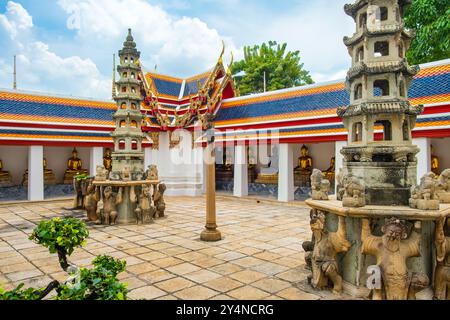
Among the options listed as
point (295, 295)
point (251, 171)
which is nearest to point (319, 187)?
point (295, 295)

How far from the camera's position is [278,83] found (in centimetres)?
3231

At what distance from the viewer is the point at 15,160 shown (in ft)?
65.4

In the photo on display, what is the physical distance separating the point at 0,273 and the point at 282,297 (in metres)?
5.35

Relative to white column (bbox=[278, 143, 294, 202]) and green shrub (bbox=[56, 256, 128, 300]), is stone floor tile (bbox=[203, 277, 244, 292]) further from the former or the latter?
white column (bbox=[278, 143, 294, 202])

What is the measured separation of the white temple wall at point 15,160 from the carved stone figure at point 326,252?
20.1 metres

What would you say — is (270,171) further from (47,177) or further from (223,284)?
(223,284)

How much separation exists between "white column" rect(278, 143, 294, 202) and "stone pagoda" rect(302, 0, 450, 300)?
901cm

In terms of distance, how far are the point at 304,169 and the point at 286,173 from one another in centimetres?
387

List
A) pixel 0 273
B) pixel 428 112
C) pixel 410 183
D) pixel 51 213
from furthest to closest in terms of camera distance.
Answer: pixel 51 213 < pixel 428 112 < pixel 0 273 < pixel 410 183

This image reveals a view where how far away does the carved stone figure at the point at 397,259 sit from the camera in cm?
477

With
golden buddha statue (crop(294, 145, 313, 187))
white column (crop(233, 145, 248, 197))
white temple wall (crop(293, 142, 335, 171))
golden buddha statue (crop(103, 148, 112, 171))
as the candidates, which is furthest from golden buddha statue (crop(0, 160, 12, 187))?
white temple wall (crop(293, 142, 335, 171))

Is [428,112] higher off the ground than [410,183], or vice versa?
[428,112]
